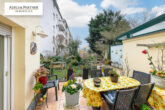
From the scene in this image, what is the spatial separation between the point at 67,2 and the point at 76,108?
4.15 metres

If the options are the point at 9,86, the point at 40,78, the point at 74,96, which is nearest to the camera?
the point at 9,86

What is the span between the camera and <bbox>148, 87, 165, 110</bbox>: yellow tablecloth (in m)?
1.62

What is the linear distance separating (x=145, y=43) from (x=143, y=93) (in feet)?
7.25

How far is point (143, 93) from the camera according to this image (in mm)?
1830

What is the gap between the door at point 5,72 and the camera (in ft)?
5.50

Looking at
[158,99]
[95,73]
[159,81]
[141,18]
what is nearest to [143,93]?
[158,99]

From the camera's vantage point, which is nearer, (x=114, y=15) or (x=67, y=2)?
(x=67, y=2)

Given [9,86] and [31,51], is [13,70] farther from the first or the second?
[31,51]

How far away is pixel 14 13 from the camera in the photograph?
174 centimetres

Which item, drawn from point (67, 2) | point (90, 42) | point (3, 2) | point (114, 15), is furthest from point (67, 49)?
point (3, 2)

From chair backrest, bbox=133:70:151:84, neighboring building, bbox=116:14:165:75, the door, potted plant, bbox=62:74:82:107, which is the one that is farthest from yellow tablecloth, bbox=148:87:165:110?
the door

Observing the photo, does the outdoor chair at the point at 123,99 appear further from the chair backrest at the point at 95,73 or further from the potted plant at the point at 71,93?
the chair backrest at the point at 95,73

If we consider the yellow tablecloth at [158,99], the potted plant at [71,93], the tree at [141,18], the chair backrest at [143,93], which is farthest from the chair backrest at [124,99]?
the tree at [141,18]

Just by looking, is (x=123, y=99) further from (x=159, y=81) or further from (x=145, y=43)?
(x=145, y=43)
